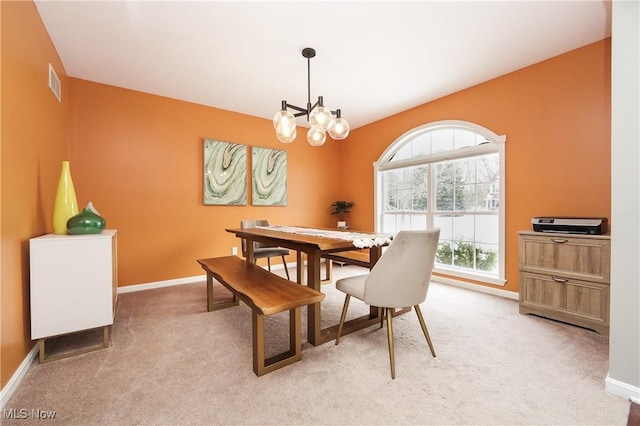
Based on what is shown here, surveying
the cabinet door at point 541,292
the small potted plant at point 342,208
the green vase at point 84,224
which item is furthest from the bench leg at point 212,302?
the cabinet door at point 541,292

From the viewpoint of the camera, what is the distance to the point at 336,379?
1608 millimetres

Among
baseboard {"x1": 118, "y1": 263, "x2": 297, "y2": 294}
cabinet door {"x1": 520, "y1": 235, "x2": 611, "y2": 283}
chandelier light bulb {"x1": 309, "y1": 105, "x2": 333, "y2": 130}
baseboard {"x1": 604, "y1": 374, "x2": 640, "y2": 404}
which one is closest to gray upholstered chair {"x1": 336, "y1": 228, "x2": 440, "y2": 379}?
baseboard {"x1": 604, "y1": 374, "x2": 640, "y2": 404}

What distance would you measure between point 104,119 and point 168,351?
298 centimetres

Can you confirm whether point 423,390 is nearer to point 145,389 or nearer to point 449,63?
point 145,389

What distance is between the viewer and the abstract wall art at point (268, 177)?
14.4ft

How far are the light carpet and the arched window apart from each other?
1.20 meters

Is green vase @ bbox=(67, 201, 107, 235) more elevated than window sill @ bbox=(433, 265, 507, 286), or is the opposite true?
green vase @ bbox=(67, 201, 107, 235)

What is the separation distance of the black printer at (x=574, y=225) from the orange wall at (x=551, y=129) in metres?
0.30

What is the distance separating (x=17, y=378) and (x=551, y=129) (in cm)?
472

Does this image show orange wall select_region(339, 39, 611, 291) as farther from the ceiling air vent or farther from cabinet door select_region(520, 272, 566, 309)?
the ceiling air vent

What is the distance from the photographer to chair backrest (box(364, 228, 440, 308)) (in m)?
1.65

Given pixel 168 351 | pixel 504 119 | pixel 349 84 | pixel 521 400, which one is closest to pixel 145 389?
pixel 168 351

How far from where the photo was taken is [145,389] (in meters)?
1.52

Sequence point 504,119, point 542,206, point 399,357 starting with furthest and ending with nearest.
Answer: point 504,119 < point 542,206 < point 399,357
